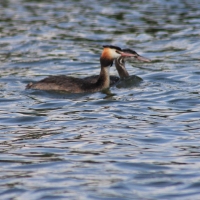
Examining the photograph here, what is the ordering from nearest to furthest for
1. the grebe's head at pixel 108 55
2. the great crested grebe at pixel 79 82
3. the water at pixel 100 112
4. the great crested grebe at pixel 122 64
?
1. the water at pixel 100 112
2. the great crested grebe at pixel 79 82
3. the grebe's head at pixel 108 55
4. the great crested grebe at pixel 122 64

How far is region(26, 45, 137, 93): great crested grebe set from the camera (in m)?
15.1

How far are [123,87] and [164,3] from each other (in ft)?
39.5

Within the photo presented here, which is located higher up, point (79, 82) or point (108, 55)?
point (108, 55)

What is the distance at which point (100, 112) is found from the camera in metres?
13.1

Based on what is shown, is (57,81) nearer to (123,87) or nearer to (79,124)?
(123,87)

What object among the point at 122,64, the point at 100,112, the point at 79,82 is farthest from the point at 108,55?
the point at 100,112

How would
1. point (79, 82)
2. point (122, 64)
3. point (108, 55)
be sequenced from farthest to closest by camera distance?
point (122, 64) < point (108, 55) < point (79, 82)

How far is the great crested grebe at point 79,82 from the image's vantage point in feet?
49.6

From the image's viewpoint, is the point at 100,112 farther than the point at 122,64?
No

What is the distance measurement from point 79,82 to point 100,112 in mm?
2251

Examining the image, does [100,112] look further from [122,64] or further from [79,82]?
[122,64]

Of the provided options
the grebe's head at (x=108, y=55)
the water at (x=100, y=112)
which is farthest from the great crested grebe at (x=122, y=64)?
the grebe's head at (x=108, y=55)

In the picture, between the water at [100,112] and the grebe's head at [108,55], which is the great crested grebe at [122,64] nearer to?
the water at [100,112]

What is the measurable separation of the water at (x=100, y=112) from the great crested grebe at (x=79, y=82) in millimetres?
208
